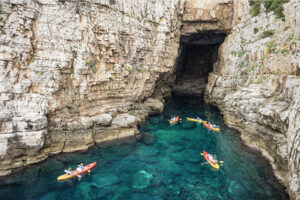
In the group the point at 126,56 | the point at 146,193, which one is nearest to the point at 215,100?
the point at 126,56

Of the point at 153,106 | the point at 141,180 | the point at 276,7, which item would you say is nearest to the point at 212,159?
the point at 141,180

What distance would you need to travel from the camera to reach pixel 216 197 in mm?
14016

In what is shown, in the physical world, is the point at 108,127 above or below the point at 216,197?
above

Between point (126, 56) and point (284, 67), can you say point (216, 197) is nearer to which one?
point (284, 67)

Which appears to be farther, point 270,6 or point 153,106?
point 153,106

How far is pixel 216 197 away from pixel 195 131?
1245 centimetres

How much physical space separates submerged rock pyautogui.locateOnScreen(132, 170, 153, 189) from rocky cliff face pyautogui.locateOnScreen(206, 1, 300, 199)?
9988 millimetres

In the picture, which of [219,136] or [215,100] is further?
[215,100]

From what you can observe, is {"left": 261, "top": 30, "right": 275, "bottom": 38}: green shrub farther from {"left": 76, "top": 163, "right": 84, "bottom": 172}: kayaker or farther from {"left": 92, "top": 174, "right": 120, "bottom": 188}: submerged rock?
{"left": 76, "top": 163, "right": 84, "bottom": 172}: kayaker

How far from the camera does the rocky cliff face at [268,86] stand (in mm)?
14430

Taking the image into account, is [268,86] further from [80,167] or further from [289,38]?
[80,167]

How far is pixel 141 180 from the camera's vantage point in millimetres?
15859

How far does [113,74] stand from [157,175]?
12745 mm

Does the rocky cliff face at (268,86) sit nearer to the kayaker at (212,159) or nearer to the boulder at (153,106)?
the kayaker at (212,159)
